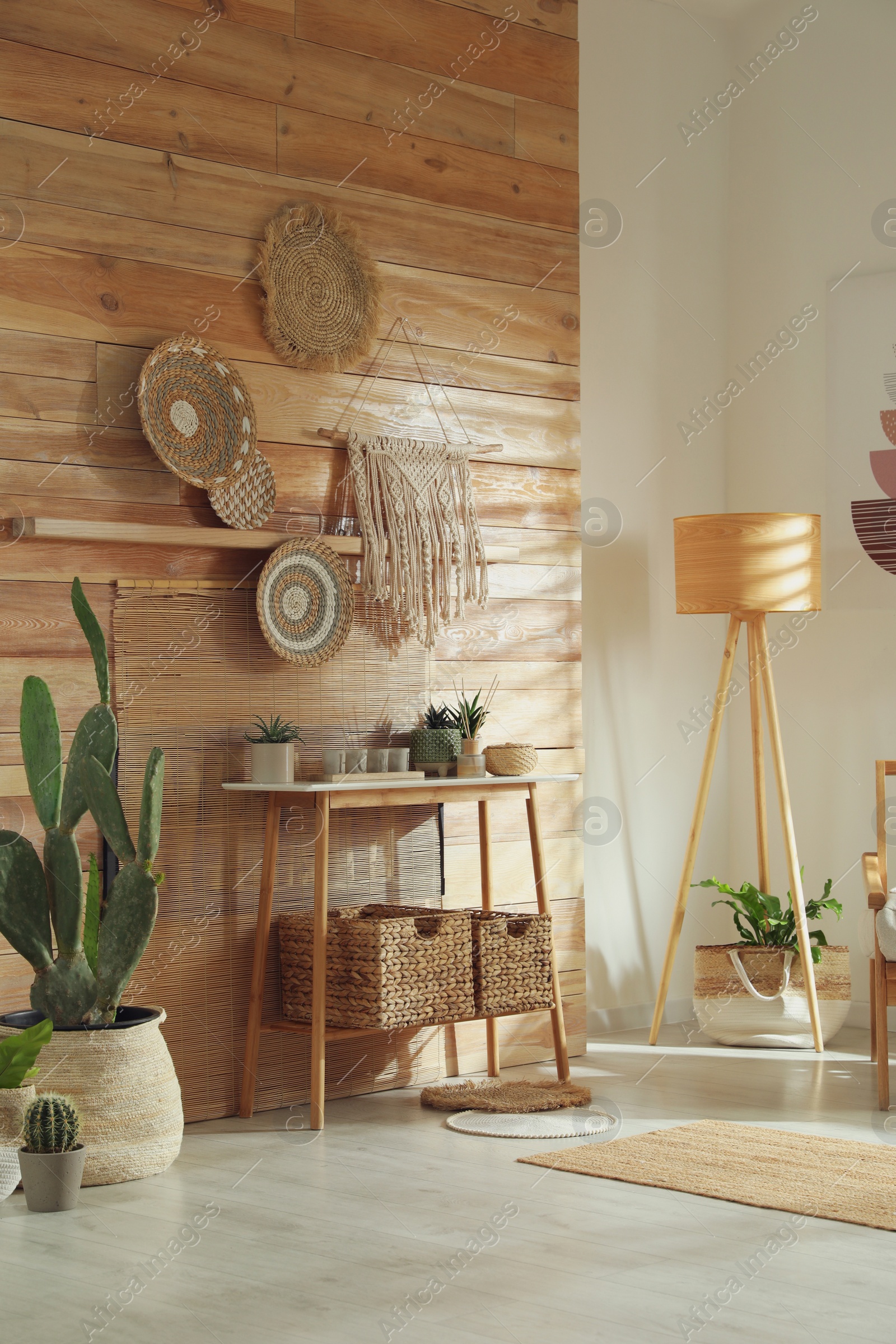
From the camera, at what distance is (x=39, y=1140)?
117 inches

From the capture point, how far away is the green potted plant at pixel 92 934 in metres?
3.13

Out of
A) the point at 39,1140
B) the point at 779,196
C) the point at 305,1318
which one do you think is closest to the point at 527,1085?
the point at 39,1140

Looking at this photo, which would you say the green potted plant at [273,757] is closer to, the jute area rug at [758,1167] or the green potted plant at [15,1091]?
the green potted plant at [15,1091]

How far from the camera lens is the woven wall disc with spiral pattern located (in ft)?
12.8

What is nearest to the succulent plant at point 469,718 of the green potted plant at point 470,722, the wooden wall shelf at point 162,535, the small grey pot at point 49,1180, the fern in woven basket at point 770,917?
the green potted plant at point 470,722

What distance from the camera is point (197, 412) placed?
3689mm

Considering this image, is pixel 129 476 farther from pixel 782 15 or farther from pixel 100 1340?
pixel 782 15

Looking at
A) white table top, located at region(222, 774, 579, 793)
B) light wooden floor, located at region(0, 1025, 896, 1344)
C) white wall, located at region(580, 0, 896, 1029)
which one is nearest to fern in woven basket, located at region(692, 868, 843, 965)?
white wall, located at region(580, 0, 896, 1029)

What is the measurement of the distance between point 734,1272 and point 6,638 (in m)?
1.96

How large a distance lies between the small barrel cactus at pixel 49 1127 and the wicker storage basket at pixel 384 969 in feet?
2.74

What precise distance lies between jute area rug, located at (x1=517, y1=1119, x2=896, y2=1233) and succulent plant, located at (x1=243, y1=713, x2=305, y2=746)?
1139 mm

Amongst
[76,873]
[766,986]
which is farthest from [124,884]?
[766,986]

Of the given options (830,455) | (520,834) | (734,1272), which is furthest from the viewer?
(830,455)

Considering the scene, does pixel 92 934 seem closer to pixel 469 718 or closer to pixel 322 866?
pixel 322 866
